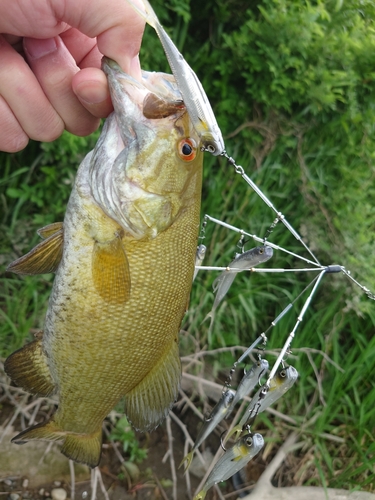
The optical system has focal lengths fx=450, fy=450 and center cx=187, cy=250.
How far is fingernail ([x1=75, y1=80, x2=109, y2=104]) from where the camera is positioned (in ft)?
3.91

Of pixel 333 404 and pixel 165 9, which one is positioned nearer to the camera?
pixel 165 9

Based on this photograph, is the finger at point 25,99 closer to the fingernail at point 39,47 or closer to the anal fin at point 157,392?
the fingernail at point 39,47

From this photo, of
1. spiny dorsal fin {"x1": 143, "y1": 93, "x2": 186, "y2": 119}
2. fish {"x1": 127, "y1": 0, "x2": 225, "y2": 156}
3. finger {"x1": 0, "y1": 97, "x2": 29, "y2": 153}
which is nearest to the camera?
fish {"x1": 127, "y1": 0, "x2": 225, "y2": 156}

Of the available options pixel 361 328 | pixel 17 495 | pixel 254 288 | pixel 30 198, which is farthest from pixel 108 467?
pixel 361 328

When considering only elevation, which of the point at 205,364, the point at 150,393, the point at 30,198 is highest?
the point at 150,393

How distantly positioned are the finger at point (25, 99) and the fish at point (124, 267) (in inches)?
14.1

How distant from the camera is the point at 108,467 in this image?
8.98 ft

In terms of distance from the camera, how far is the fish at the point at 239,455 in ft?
4.79

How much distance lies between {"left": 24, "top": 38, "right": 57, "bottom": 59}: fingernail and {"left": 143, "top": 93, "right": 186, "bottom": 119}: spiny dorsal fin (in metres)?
0.54

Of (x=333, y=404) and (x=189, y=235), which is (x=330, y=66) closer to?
(x=189, y=235)

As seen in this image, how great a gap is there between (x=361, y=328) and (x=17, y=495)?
2387mm

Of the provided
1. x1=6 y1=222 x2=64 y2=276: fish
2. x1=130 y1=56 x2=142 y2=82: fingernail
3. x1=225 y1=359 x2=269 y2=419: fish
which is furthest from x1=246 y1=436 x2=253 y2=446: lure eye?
x1=130 y1=56 x2=142 y2=82: fingernail

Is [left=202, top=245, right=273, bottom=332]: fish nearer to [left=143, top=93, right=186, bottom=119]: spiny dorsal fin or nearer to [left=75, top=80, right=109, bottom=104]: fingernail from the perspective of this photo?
[left=143, top=93, right=186, bottom=119]: spiny dorsal fin

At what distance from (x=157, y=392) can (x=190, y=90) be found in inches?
36.4
